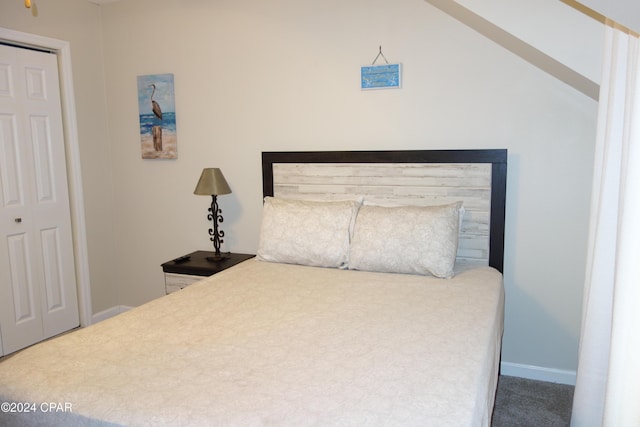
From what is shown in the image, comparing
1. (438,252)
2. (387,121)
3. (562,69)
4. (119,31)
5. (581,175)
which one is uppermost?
(119,31)

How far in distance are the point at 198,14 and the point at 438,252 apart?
2374 millimetres

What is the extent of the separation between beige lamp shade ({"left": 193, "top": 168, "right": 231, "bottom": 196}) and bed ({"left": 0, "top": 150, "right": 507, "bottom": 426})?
32cm

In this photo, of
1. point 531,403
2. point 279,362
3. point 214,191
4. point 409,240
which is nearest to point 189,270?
point 214,191

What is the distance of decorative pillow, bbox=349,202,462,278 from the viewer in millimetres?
2516

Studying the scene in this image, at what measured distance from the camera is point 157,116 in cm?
361

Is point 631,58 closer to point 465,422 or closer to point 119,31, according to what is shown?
point 465,422

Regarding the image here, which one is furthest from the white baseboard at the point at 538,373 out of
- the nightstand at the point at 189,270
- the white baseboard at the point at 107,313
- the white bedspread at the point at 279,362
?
the white baseboard at the point at 107,313

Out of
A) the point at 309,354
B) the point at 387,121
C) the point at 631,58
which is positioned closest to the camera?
the point at 631,58

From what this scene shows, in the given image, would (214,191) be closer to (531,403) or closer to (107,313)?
(107,313)

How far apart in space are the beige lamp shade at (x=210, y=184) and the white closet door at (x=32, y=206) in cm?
112

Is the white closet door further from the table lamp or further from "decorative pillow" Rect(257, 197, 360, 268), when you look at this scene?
"decorative pillow" Rect(257, 197, 360, 268)

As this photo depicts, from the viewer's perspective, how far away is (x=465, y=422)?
124cm

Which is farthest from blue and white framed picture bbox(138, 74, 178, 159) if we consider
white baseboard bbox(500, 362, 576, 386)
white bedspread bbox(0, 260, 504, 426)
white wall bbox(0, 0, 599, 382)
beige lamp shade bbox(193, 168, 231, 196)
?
white baseboard bbox(500, 362, 576, 386)

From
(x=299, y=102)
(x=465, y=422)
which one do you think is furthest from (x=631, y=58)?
(x=299, y=102)
